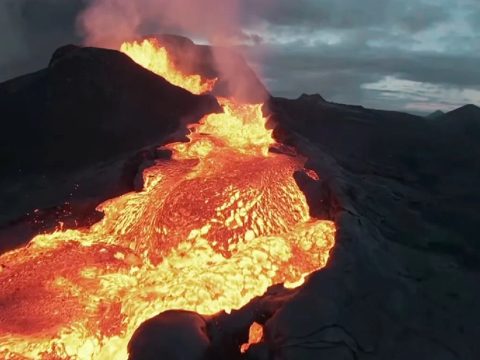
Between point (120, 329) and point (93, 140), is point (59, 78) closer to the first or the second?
point (93, 140)

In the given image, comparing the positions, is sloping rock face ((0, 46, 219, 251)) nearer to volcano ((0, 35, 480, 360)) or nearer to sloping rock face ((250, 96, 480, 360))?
volcano ((0, 35, 480, 360))

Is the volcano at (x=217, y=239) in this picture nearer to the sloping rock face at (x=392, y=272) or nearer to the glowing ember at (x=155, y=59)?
the sloping rock face at (x=392, y=272)

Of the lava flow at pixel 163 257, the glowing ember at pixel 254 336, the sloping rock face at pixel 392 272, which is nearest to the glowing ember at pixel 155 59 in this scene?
the sloping rock face at pixel 392 272

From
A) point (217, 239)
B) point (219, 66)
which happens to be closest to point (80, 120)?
point (219, 66)

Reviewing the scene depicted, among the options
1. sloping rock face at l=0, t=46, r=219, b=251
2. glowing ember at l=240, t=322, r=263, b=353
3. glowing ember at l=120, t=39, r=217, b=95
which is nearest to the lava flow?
glowing ember at l=240, t=322, r=263, b=353

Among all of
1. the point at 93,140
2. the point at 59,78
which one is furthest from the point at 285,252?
the point at 59,78

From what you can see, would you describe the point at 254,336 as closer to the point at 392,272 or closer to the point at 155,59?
the point at 392,272
